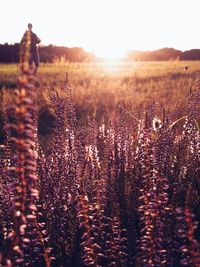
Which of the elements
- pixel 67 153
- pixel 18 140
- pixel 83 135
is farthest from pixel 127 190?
pixel 18 140

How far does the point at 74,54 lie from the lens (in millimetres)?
65438

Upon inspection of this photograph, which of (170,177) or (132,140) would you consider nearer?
(170,177)

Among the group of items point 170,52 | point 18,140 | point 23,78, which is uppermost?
point 23,78

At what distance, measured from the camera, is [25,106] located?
1.37m

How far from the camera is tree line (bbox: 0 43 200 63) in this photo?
55.7 m

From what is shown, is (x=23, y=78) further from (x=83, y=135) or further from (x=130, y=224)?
(x=83, y=135)

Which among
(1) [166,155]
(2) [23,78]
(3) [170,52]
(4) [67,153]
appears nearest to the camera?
(2) [23,78]

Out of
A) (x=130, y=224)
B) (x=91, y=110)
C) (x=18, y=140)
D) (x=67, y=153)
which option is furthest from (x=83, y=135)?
(x=91, y=110)

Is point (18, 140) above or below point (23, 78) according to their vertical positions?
below

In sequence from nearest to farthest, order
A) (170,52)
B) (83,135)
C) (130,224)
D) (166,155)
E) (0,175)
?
(130,224) → (166,155) → (0,175) → (83,135) → (170,52)

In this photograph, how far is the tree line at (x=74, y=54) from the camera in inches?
2191

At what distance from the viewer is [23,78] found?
134 centimetres

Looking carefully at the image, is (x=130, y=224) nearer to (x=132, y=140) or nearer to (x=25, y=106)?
(x=132, y=140)

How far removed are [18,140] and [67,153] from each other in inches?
113
